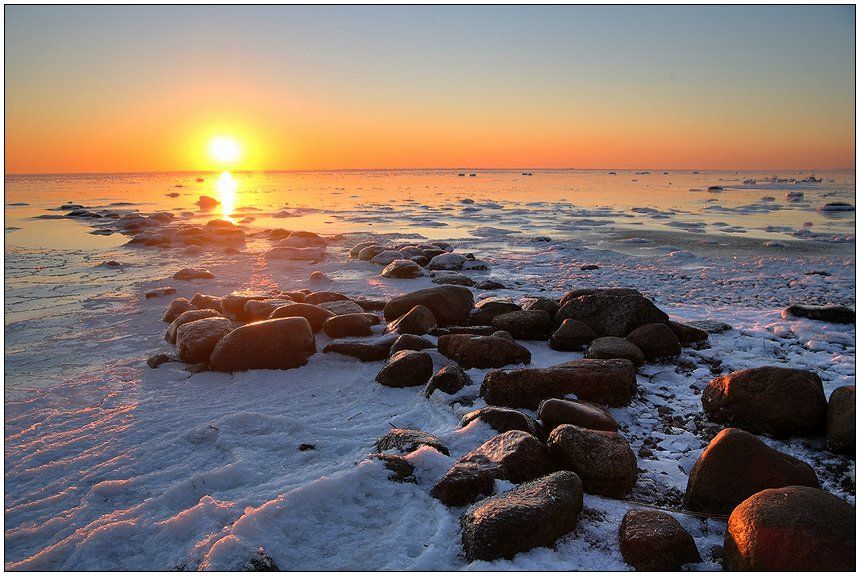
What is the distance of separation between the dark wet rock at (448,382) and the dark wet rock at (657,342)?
2.38 meters

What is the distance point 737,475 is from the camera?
3.50 metres

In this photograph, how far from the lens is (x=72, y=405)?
5.25 m

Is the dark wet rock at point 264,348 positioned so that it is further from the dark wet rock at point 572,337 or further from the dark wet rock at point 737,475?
the dark wet rock at point 737,475

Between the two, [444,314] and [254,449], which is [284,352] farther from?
[444,314]

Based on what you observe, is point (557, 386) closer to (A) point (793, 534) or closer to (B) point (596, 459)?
(B) point (596, 459)

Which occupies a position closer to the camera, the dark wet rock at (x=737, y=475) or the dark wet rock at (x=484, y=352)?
the dark wet rock at (x=737, y=475)

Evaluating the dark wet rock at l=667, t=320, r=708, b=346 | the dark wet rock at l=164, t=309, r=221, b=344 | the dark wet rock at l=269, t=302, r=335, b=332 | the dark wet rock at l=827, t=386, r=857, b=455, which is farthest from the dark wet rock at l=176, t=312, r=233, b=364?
the dark wet rock at l=827, t=386, r=857, b=455

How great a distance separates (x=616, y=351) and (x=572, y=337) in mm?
736

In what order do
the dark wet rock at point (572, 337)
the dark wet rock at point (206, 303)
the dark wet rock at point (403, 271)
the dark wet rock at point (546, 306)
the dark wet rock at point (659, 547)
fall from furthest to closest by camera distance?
the dark wet rock at point (403, 271), the dark wet rock at point (206, 303), the dark wet rock at point (546, 306), the dark wet rock at point (572, 337), the dark wet rock at point (659, 547)

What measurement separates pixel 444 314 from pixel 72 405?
4.70 metres

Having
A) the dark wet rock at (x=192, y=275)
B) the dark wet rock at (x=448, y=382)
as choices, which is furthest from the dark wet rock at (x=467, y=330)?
the dark wet rock at (x=192, y=275)

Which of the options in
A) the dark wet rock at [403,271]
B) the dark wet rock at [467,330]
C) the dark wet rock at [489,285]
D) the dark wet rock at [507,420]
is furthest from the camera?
the dark wet rock at [403,271]

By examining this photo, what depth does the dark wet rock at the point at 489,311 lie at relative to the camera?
7770 millimetres

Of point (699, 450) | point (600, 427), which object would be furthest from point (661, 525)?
point (699, 450)
